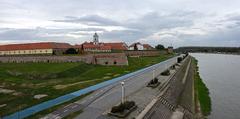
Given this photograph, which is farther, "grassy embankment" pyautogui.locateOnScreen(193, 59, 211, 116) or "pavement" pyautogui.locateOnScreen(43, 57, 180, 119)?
"grassy embankment" pyautogui.locateOnScreen(193, 59, 211, 116)

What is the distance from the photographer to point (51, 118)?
15.6 m

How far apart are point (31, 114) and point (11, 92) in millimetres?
9420

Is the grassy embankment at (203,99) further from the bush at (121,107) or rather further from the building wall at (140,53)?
the building wall at (140,53)

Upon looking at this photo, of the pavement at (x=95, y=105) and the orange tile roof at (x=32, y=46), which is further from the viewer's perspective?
the orange tile roof at (x=32, y=46)

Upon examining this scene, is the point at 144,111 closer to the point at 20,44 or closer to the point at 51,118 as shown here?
the point at 51,118

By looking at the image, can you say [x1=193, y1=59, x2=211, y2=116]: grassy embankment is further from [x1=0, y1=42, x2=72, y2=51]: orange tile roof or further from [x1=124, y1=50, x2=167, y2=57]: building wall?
[x1=0, y1=42, x2=72, y2=51]: orange tile roof

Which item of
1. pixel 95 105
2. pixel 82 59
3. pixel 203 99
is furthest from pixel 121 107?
pixel 82 59

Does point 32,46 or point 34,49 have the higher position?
point 32,46

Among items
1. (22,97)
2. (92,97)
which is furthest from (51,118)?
(22,97)

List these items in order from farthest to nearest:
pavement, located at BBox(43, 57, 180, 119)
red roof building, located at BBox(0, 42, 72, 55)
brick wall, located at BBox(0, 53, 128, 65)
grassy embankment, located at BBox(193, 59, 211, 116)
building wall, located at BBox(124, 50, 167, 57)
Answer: building wall, located at BBox(124, 50, 167, 57), red roof building, located at BBox(0, 42, 72, 55), brick wall, located at BBox(0, 53, 128, 65), grassy embankment, located at BBox(193, 59, 211, 116), pavement, located at BBox(43, 57, 180, 119)

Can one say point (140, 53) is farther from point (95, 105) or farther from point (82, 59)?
point (95, 105)

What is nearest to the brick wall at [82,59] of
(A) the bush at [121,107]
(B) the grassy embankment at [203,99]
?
(B) the grassy embankment at [203,99]

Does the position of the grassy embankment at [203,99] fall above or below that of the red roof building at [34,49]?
below

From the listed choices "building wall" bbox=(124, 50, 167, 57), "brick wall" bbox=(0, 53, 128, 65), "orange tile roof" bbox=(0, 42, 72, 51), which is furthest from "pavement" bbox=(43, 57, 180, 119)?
"building wall" bbox=(124, 50, 167, 57)
